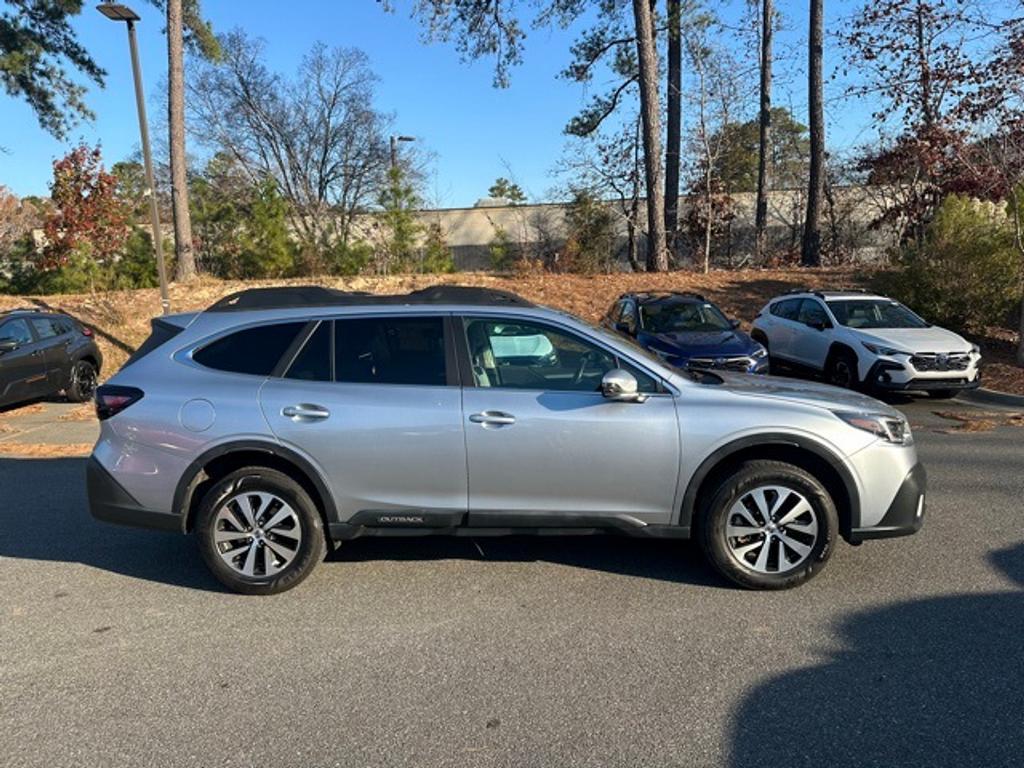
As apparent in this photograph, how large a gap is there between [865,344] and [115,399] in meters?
9.72

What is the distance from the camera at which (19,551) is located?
523 centimetres

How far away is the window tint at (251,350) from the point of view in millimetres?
4426

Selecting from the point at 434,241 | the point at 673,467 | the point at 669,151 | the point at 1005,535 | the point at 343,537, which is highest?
the point at 669,151

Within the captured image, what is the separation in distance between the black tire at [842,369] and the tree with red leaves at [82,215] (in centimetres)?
1877

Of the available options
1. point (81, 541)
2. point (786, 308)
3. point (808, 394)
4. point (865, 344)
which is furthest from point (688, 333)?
point (81, 541)

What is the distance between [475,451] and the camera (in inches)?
165

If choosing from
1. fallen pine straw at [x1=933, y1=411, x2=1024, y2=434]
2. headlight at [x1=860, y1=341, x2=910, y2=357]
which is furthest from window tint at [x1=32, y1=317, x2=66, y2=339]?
fallen pine straw at [x1=933, y1=411, x2=1024, y2=434]

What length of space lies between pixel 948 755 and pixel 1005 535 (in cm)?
297

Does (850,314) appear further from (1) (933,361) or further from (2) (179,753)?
(2) (179,753)

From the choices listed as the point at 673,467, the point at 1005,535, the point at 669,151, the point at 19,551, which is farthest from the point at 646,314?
the point at 669,151

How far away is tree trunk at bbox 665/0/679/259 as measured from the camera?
2172 cm

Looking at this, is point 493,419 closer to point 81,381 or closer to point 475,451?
point 475,451

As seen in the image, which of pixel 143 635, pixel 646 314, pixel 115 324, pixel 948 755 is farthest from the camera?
pixel 115 324

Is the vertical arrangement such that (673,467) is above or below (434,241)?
below
